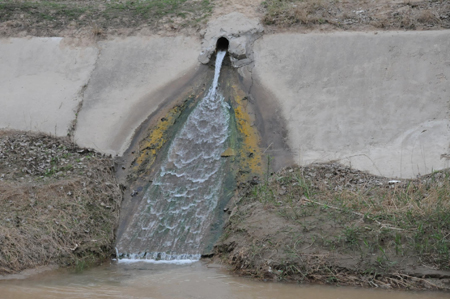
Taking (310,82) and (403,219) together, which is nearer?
(403,219)

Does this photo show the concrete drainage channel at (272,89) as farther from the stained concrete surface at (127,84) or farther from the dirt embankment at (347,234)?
the dirt embankment at (347,234)

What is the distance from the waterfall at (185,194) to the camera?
8102 millimetres

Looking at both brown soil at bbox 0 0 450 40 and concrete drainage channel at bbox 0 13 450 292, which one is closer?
concrete drainage channel at bbox 0 13 450 292

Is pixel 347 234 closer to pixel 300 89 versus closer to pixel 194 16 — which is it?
pixel 300 89

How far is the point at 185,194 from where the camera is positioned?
897 centimetres

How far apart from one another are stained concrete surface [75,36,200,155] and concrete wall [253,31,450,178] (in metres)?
1.95

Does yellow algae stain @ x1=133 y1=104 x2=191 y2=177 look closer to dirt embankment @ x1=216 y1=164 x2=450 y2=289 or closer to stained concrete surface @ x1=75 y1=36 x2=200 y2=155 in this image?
stained concrete surface @ x1=75 y1=36 x2=200 y2=155

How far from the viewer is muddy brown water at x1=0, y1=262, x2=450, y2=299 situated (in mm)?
5703

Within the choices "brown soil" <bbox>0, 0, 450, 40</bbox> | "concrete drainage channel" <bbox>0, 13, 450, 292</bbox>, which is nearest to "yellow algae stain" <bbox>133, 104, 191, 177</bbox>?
"concrete drainage channel" <bbox>0, 13, 450, 292</bbox>

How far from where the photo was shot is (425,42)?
1064cm

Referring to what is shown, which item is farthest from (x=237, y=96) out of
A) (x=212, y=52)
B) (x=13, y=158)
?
(x=13, y=158)

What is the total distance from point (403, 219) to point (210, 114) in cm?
495

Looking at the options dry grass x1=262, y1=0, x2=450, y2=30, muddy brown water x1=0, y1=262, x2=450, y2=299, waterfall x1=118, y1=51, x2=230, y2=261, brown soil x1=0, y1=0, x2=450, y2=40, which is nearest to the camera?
muddy brown water x1=0, y1=262, x2=450, y2=299

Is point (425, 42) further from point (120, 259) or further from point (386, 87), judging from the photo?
point (120, 259)
